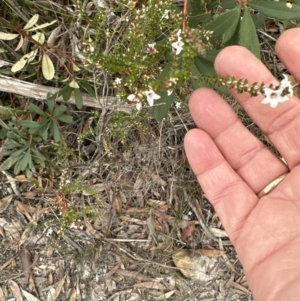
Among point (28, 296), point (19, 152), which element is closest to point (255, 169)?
point (19, 152)

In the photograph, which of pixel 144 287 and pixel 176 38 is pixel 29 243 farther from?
pixel 176 38

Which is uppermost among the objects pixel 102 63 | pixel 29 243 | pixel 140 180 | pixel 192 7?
pixel 192 7

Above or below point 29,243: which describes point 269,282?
above

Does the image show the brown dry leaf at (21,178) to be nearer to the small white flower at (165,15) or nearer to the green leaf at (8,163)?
the green leaf at (8,163)

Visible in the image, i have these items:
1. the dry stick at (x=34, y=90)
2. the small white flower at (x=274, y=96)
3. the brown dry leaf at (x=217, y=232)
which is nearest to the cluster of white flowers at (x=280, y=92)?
the small white flower at (x=274, y=96)

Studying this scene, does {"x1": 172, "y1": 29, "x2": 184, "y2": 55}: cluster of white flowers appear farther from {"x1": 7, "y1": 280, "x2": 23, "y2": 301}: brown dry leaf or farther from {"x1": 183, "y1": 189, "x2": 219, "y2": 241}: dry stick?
{"x1": 7, "y1": 280, "x2": 23, "y2": 301}: brown dry leaf

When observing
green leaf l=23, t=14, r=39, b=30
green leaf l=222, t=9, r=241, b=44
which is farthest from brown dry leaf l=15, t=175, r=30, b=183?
green leaf l=222, t=9, r=241, b=44

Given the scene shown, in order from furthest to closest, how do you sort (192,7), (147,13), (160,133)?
(160,133) < (192,7) < (147,13)

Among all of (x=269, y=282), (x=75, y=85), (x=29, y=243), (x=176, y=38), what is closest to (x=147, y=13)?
(x=176, y=38)
